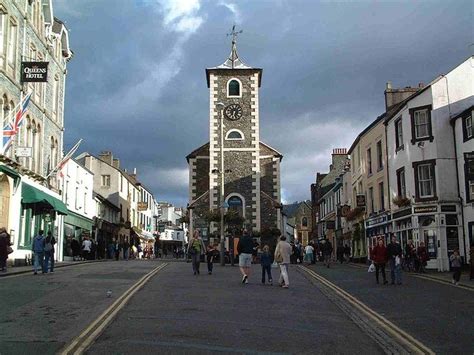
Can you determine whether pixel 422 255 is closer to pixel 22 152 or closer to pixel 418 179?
pixel 418 179

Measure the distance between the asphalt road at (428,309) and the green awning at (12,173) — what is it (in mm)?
15581

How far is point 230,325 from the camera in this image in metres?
10.0

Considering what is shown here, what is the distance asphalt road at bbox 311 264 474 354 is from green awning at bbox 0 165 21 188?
51.1 ft

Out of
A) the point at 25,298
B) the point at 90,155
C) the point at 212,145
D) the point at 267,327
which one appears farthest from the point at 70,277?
the point at 90,155

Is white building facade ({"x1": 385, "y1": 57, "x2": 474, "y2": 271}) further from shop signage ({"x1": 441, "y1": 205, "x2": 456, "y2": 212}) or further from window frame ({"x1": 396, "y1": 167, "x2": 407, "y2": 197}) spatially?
window frame ({"x1": 396, "y1": 167, "x2": 407, "y2": 197})

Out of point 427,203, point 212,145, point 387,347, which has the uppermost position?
point 212,145

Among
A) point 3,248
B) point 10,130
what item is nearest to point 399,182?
point 10,130

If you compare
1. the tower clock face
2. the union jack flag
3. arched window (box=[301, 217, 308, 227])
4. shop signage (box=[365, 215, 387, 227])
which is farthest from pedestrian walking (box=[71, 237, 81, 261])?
arched window (box=[301, 217, 308, 227])

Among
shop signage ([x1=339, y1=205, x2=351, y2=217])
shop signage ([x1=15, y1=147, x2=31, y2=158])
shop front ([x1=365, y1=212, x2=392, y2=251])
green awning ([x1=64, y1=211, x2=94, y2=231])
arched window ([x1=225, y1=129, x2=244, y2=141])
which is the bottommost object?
shop front ([x1=365, y1=212, x2=392, y2=251])

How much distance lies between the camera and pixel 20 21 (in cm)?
2953

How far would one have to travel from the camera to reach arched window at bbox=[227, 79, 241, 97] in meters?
52.4

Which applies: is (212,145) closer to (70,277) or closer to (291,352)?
(70,277)

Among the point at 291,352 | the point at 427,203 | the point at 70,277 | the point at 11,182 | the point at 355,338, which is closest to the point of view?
the point at 291,352

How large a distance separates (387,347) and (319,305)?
484cm
